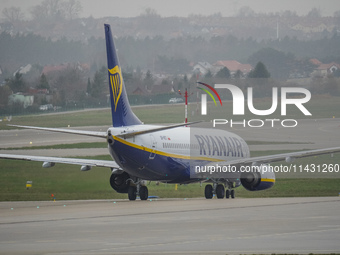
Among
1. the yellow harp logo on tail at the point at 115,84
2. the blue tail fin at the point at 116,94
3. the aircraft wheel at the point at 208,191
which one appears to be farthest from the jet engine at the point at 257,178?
the yellow harp logo on tail at the point at 115,84

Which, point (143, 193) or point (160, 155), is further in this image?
point (143, 193)

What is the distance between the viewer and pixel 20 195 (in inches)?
1758

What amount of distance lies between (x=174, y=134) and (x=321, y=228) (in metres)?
17.9

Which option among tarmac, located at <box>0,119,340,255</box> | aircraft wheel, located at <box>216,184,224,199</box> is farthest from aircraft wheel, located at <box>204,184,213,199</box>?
tarmac, located at <box>0,119,340,255</box>

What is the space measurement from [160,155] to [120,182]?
3.35 m

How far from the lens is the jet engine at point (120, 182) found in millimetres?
42525

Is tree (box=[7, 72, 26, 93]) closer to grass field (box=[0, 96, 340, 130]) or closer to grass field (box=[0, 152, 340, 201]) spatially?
grass field (box=[0, 96, 340, 130])

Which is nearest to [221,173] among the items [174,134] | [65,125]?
[174,134]

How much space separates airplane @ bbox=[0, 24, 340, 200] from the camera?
3775cm

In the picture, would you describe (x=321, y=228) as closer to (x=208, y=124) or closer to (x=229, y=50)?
(x=208, y=124)

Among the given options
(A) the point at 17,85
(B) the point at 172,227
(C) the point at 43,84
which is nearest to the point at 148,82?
(C) the point at 43,84

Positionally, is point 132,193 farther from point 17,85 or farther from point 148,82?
point 17,85

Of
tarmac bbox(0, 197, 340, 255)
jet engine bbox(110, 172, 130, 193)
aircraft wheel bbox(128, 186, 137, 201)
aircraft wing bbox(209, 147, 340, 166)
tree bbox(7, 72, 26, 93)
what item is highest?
tree bbox(7, 72, 26, 93)

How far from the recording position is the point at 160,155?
40312mm
